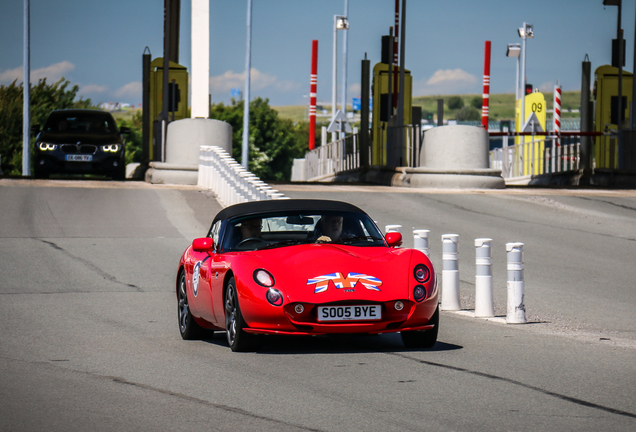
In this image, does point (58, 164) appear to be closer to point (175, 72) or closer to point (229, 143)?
point (229, 143)

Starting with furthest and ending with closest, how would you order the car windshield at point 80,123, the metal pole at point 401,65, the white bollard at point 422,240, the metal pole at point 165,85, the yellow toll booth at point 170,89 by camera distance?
the yellow toll booth at point 170,89 < the metal pole at point 401,65 < the metal pole at point 165,85 < the car windshield at point 80,123 < the white bollard at point 422,240

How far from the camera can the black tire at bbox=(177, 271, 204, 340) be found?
896cm

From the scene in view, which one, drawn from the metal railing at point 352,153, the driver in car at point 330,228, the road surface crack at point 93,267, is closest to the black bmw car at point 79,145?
the metal railing at point 352,153

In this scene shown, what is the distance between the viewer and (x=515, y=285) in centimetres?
973

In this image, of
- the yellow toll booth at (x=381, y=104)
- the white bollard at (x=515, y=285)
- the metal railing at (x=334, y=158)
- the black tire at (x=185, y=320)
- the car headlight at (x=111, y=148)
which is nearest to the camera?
the black tire at (x=185, y=320)

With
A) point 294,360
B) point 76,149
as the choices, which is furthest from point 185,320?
point 76,149

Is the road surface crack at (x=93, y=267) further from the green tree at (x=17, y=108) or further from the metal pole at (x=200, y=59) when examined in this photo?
the green tree at (x=17, y=108)

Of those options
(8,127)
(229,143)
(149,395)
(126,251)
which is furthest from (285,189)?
(8,127)

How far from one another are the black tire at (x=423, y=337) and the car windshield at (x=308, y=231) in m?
0.86

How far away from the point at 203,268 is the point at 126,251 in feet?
25.5

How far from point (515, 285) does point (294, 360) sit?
9.87ft

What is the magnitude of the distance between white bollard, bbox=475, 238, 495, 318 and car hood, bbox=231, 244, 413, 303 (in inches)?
87.2

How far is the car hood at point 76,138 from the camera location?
27141 mm

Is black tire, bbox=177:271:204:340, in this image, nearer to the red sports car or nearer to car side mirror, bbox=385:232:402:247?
the red sports car
